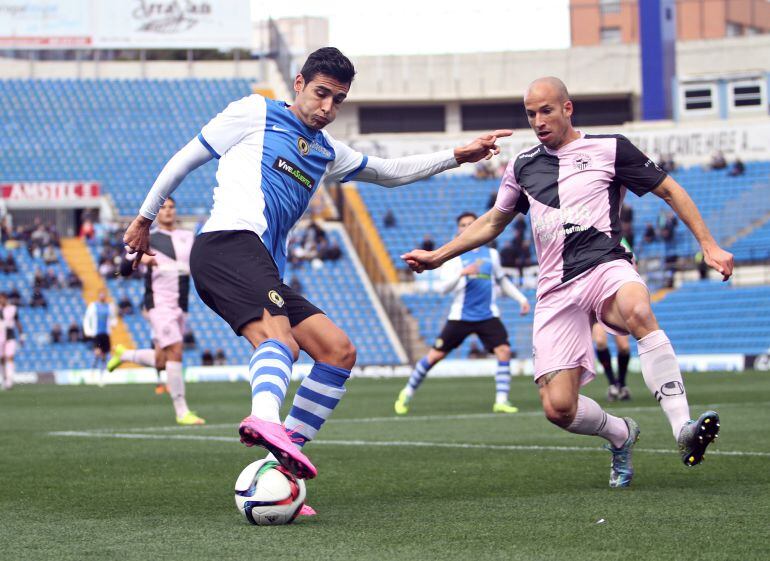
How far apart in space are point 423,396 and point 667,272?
17.9m

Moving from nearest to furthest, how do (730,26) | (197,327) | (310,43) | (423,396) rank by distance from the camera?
1. (423,396)
2. (197,327)
3. (310,43)
4. (730,26)

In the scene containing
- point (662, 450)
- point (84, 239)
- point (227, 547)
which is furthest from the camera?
point (84, 239)

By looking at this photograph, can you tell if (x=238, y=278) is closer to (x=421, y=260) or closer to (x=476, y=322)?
(x=421, y=260)

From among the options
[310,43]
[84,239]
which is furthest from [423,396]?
[310,43]

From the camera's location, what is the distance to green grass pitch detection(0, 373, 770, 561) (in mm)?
4930

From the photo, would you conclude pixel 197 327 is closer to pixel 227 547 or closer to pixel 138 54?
pixel 138 54

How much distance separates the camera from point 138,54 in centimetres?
4703

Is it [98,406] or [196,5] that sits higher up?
[196,5]

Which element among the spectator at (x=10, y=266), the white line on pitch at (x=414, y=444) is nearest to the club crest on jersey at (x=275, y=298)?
the white line on pitch at (x=414, y=444)

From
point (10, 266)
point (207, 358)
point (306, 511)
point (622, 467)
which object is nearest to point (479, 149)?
point (622, 467)

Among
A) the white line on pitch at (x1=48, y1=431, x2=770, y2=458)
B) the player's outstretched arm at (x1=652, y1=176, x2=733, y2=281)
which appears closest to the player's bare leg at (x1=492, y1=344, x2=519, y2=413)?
the white line on pitch at (x1=48, y1=431, x2=770, y2=458)

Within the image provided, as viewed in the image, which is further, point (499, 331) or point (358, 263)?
point (358, 263)

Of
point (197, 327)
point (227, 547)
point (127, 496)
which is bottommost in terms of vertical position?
point (197, 327)

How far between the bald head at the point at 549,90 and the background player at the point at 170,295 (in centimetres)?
690
